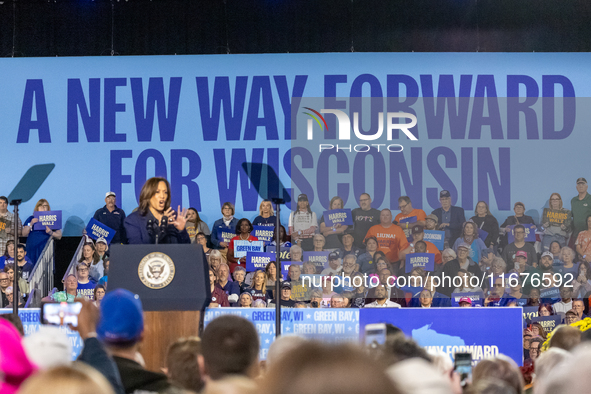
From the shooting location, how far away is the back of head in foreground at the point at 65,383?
0.94 metres

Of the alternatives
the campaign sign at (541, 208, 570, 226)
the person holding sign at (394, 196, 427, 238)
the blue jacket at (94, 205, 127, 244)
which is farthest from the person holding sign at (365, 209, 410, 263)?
the blue jacket at (94, 205, 127, 244)

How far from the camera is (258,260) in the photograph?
827 centimetres

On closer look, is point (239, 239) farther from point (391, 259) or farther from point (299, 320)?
point (299, 320)

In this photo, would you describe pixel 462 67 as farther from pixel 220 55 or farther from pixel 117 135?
pixel 117 135

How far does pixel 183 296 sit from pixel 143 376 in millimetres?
1462

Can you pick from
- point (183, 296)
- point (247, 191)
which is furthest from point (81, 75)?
point (183, 296)

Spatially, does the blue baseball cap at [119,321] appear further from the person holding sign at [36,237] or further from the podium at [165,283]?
the person holding sign at [36,237]

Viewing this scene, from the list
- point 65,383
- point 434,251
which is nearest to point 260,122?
point 434,251

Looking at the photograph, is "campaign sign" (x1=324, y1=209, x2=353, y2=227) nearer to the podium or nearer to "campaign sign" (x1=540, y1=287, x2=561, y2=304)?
"campaign sign" (x1=540, y1=287, x2=561, y2=304)

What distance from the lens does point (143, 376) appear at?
76.1 inches

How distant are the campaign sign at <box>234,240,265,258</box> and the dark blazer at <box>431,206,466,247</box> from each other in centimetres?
256

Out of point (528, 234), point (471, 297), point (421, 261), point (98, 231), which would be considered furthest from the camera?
point (528, 234)

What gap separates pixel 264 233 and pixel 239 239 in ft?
1.15

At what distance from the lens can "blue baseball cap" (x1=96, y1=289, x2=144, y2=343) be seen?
204 centimetres
